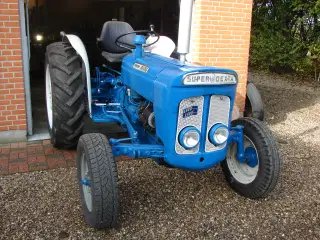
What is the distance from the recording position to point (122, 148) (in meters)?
2.74

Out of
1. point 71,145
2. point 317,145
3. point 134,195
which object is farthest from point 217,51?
point 134,195

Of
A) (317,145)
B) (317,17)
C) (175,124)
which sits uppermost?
(317,17)

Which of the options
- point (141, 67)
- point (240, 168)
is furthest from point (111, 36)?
point (240, 168)

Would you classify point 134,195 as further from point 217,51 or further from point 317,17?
point 317,17

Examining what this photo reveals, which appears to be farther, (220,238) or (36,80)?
(36,80)

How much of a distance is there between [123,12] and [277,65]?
187 inches

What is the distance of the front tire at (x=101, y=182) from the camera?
2426mm

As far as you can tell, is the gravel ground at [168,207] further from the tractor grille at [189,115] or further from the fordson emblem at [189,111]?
the fordson emblem at [189,111]

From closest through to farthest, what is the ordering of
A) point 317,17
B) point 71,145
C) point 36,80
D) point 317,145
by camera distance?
point 71,145
point 317,145
point 36,80
point 317,17

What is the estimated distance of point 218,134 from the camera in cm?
269

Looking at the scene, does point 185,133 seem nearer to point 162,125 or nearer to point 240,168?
point 162,125

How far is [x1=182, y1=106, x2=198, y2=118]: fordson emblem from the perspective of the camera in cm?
256

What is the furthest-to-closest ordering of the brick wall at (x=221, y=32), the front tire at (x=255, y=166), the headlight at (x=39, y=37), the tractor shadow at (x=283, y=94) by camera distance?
the headlight at (x=39, y=37) → the tractor shadow at (x=283, y=94) → the brick wall at (x=221, y=32) → the front tire at (x=255, y=166)

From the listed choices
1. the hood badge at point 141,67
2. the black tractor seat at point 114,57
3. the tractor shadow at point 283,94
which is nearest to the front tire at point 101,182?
the hood badge at point 141,67
